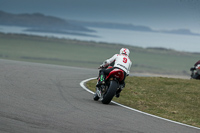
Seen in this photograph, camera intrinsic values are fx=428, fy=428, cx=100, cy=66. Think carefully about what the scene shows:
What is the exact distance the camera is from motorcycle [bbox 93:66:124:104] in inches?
471

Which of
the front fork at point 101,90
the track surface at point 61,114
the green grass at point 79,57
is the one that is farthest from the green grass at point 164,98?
the green grass at point 79,57

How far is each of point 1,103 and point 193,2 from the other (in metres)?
12.5

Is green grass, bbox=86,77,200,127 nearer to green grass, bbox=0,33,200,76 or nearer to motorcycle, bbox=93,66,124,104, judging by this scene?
motorcycle, bbox=93,66,124,104

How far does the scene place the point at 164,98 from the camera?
15.3 metres

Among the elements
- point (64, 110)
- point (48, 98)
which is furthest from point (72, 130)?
point (48, 98)

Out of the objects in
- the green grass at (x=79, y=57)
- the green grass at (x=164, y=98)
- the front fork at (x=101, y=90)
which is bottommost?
the green grass at (x=79, y=57)

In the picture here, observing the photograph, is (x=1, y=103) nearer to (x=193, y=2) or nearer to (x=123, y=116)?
(x=123, y=116)

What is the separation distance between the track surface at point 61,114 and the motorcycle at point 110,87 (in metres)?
0.25

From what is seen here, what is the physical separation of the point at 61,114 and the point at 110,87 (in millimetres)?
2704

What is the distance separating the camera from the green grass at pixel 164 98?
41.3ft

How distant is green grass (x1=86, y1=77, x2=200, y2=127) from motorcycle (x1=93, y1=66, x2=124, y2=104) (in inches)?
40.4

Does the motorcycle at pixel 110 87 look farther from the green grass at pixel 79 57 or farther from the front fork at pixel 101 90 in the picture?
the green grass at pixel 79 57

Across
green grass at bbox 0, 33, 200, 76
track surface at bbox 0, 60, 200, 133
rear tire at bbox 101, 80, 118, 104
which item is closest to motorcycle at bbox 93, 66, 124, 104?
rear tire at bbox 101, 80, 118, 104

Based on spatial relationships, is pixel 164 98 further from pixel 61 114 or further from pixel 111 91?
pixel 61 114
